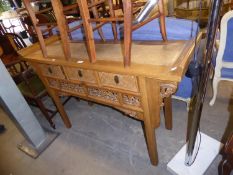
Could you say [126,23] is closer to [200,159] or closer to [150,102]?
[150,102]

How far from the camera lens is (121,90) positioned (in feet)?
3.58

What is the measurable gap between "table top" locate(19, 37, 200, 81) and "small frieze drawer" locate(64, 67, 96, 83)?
0.19 ft

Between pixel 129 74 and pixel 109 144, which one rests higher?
pixel 129 74

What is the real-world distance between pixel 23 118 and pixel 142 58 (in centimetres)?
119

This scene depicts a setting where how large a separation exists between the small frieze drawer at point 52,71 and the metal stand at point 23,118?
265mm

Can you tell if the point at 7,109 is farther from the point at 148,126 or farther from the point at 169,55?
the point at 169,55

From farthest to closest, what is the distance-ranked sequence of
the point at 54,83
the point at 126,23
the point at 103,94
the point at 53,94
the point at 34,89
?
the point at 34,89 < the point at 53,94 < the point at 54,83 < the point at 103,94 < the point at 126,23

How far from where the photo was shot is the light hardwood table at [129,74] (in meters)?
0.93

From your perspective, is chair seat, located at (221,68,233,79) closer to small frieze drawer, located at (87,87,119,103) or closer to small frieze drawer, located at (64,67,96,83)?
small frieze drawer, located at (87,87,119,103)

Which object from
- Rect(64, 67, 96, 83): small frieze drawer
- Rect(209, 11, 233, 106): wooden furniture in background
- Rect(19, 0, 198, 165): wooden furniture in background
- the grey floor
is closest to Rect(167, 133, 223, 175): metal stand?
the grey floor

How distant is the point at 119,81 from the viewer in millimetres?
1057

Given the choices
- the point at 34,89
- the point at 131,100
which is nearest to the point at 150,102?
the point at 131,100

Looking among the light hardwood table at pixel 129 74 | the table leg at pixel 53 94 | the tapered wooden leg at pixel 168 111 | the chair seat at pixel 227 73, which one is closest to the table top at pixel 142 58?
the light hardwood table at pixel 129 74

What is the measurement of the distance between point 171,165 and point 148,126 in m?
0.43
